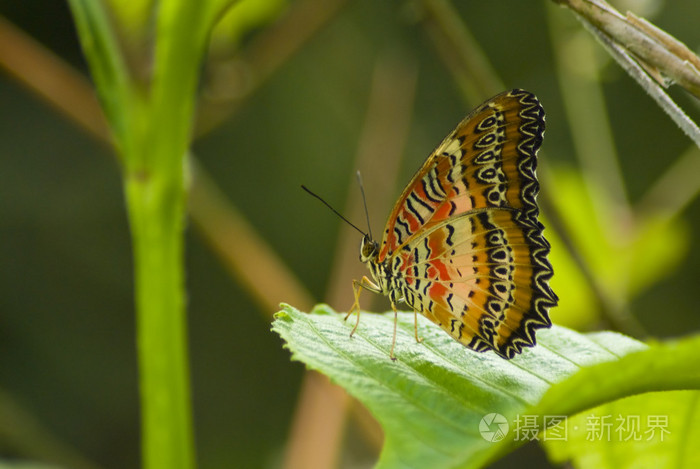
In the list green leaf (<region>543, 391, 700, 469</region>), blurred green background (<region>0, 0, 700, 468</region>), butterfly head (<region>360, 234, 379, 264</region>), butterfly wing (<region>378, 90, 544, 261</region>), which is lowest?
green leaf (<region>543, 391, 700, 469</region>)

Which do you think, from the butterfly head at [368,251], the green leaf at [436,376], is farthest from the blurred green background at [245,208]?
the green leaf at [436,376]

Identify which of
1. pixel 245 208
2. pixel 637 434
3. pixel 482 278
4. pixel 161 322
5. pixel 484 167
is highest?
pixel 245 208

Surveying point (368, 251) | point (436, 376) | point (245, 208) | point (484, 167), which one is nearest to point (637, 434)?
point (436, 376)

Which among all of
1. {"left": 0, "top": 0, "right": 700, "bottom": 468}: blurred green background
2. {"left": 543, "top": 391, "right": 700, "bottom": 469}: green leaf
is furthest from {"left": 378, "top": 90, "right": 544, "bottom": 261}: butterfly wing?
{"left": 0, "top": 0, "right": 700, "bottom": 468}: blurred green background

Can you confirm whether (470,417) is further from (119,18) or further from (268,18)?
(268,18)

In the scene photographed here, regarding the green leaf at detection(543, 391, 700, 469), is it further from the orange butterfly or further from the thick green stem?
the thick green stem

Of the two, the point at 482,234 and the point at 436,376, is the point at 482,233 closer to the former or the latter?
the point at 482,234

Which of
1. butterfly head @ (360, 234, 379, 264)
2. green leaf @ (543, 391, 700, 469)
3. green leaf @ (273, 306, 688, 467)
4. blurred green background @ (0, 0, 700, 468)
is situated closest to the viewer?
green leaf @ (273, 306, 688, 467)

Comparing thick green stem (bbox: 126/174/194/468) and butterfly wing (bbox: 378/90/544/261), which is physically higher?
butterfly wing (bbox: 378/90/544/261)
